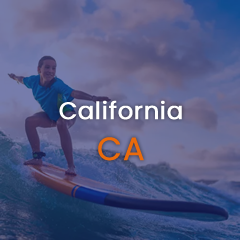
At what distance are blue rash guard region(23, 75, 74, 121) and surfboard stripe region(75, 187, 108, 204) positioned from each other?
1.44 m

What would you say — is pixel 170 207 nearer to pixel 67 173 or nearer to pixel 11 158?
pixel 67 173

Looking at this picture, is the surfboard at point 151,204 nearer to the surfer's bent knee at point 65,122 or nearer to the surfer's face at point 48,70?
the surfer's bent knee at point 65,122

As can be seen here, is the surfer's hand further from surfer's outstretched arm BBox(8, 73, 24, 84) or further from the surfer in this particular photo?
surfer's outstretched arm BBox(8, 73, 24, 84)

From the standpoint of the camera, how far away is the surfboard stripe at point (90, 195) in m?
3.32

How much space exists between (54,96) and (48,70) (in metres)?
0.42

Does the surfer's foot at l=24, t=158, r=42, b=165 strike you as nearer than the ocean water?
No

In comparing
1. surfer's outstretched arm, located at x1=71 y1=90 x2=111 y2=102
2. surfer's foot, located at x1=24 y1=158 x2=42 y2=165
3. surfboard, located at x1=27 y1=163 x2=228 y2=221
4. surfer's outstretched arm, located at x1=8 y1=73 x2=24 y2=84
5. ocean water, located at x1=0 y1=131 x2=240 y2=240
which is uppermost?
surfer's outstretched arm, located at x1=8 y1=73 x2=24 y2=84

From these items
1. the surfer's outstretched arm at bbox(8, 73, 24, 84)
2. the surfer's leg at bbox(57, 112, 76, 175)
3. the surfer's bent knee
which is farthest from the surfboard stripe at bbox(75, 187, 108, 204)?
the surfer's outstretched arm at bbox(8, 73, 24, 84)

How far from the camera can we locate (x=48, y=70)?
177 inches

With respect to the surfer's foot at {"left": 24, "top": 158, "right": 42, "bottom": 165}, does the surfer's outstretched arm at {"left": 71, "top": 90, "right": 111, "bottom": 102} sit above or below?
above

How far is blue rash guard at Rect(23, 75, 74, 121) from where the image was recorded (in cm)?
441

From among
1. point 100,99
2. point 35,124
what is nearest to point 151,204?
point 100,99

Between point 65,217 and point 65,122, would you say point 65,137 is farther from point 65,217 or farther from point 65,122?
point 65,217

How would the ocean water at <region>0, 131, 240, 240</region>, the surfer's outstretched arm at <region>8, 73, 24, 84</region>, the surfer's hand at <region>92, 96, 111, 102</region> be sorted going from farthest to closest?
A: the surfer's outstretched arm at <region>8, 73, 24, 84</region> < the surfer's hand at <region>92, 96, 111, 102</region> < the ocean water at <region>0, 131, 240, 240</region>
